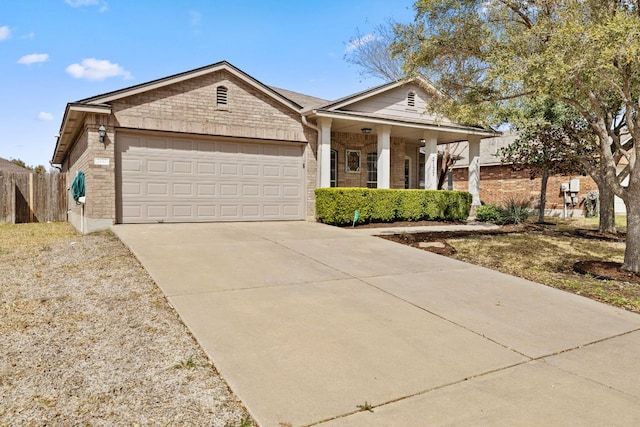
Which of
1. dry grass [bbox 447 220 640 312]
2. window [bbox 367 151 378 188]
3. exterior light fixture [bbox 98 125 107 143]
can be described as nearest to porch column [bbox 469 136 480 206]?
window [bbox 367 151 378 188]

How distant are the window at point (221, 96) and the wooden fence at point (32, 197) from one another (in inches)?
309

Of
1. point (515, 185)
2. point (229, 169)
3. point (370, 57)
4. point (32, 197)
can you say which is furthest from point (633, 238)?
point (370, 57)

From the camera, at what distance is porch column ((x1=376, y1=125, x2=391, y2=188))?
13016mm

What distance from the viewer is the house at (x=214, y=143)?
985 cm

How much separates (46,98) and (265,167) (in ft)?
32.9

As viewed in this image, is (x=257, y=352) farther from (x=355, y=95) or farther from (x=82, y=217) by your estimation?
(x=355, y=95)

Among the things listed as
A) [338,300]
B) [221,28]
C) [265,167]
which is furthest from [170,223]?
[338,300]

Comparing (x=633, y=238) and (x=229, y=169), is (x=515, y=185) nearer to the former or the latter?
(x=633, y=238)

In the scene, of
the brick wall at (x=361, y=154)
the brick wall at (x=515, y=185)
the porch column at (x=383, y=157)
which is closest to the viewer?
the porch column at (x=383, y=157)

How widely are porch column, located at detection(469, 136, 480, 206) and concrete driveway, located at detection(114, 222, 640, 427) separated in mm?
9550

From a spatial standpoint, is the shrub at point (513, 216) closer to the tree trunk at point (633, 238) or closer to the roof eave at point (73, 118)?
the tree trunk at point (633, 238)

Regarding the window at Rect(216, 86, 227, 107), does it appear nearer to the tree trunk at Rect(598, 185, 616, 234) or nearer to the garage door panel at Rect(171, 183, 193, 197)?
the garage door panel at Rect(171, 183, 193, 197)

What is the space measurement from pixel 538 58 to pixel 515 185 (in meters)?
16.6

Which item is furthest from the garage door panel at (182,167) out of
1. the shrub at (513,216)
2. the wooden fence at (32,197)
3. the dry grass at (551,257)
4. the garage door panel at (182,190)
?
the shrub at (513,216)
